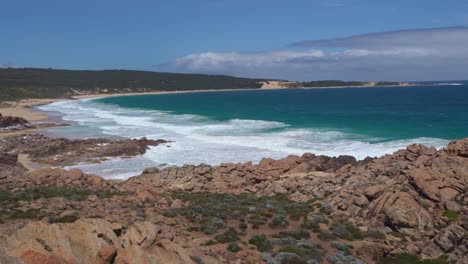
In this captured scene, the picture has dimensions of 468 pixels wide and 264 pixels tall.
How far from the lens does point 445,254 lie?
13734 mm

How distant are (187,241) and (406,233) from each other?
7058mm

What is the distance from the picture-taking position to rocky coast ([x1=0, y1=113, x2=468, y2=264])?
973 cm

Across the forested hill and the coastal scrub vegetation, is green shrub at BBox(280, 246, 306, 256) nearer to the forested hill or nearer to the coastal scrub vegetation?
the coastal scrub vegetation

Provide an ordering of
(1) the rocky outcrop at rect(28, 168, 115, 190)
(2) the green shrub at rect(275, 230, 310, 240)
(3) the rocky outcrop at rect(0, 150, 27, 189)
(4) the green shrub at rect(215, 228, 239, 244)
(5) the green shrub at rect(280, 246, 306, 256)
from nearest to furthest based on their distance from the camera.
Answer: (5) the green shrub at rect(280, 246, 306, 256)
(4) the green shrub at rect(215, 228, 239, 244)
(2) the green shrub at rect(275, 230, 310, 240)
(3) the rocky outcrop at rect(0, 150, 27, 189)
(1) the rocky outcrop at rect(28, 168, 115, 190)

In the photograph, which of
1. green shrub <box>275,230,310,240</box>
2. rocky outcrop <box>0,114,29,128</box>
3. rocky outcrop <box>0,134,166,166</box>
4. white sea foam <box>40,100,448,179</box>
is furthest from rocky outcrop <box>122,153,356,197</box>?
rocky outcrop <box>0,114,29,128</box>

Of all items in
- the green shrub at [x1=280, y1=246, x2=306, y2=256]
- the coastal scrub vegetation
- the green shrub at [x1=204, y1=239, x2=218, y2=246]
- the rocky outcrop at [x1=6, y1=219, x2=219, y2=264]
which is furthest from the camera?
the green shrub at [x1=204, y1=239, x2=218, y2=246]

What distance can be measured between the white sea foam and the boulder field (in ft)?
32.4

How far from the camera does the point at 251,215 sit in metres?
16.9

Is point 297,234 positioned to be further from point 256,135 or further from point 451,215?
point 256,135

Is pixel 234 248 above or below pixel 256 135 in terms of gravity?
above

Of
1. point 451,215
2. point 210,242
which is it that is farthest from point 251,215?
point 451,215

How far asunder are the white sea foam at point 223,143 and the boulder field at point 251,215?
989cm

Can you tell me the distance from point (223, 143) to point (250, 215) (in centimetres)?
2537

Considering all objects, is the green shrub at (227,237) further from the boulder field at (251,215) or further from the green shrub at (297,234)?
the green shrub at (297,234)
